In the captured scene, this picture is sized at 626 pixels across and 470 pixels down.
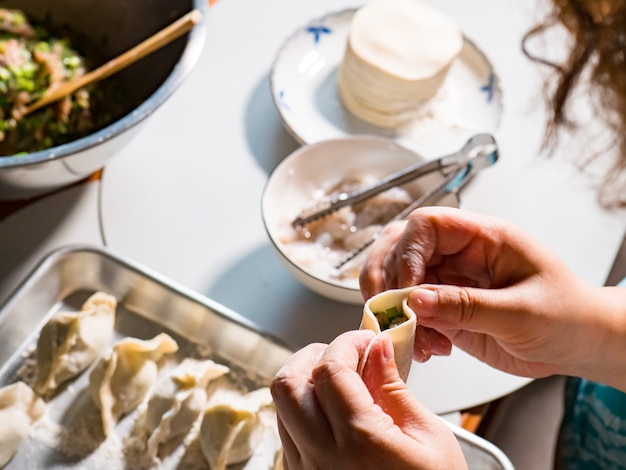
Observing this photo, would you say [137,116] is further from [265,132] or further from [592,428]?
[592,428]

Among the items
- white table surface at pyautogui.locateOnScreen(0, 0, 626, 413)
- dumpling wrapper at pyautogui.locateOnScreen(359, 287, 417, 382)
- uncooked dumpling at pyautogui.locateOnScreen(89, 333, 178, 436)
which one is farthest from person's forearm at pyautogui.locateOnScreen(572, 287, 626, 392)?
uncooked dumpling at pyautogui.locateOnScreen(89, 333, 178, 436)

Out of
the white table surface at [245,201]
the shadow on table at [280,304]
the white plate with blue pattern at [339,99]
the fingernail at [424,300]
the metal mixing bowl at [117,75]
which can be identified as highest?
the fingernail at [424,300]

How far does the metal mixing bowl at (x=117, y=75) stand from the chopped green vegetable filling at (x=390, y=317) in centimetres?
34

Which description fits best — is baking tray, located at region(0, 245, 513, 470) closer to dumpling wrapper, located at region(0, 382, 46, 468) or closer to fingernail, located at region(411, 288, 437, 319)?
dumpling wrapper, located at region(0, 382, 46, 468)

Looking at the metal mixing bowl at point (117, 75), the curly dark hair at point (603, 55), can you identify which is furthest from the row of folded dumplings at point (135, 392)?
the curly dark hair at point (603, 55)

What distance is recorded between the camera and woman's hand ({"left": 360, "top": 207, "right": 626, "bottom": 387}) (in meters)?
0.66

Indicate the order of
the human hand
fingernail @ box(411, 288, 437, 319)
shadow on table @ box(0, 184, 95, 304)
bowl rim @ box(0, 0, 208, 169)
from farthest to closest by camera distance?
shadow on table @ box(0, 184, 95, 304) < bowl rim @ box(0, 0, 208, 169) < fingernail @ box(411, 288, 437, 319) < the human hand

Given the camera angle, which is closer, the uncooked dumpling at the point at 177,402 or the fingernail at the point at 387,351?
the fingernail at the point at 387,351

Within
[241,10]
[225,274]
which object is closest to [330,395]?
[225,274]

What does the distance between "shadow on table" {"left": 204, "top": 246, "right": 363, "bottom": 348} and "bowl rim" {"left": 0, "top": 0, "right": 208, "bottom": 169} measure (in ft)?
0.75

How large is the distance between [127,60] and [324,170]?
280 millimetres

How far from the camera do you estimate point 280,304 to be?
2.99 ft

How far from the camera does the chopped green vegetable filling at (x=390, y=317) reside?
0.63 m

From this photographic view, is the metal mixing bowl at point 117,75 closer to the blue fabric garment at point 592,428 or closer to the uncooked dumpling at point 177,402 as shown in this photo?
the uncooked dumpling at point 177,402
